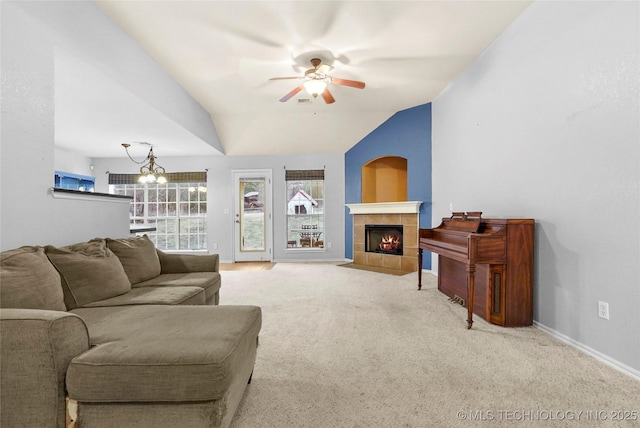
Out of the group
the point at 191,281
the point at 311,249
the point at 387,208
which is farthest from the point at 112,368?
the point at 311,249

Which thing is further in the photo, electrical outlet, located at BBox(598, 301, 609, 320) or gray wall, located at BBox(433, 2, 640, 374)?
electrical outlet, located at BBox(598, 301, 609, 320)

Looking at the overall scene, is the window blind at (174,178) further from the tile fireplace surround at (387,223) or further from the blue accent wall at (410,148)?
the blue accent wall at (410,148)

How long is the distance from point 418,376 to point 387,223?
146 inches

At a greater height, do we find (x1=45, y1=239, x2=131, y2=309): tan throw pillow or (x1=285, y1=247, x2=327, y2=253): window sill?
(x1=45, y1=239, x2=131, y2=309): tan throw pillow

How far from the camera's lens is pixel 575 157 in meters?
2.14

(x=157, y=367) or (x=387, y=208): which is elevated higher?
(x=387, y=208)

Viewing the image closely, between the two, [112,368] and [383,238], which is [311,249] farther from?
[112,368]

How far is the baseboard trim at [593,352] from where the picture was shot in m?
1.76

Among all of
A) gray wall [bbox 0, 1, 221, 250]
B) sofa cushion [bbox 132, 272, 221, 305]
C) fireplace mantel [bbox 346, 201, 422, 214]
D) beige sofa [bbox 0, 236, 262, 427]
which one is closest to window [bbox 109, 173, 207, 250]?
fireplace mantel [bbox 346, 201, 422, 214]

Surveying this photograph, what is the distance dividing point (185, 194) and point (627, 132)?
6783 mm

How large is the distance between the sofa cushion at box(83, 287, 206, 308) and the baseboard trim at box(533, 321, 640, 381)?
278 centimetres

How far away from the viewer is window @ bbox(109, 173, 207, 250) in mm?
6516

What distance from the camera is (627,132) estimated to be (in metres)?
1.79

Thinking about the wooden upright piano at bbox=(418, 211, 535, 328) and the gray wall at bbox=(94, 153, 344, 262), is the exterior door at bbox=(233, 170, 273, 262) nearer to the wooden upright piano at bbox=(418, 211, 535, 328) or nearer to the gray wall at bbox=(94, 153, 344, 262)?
the gray wall at bbox=(94, 153, 344, 262)
